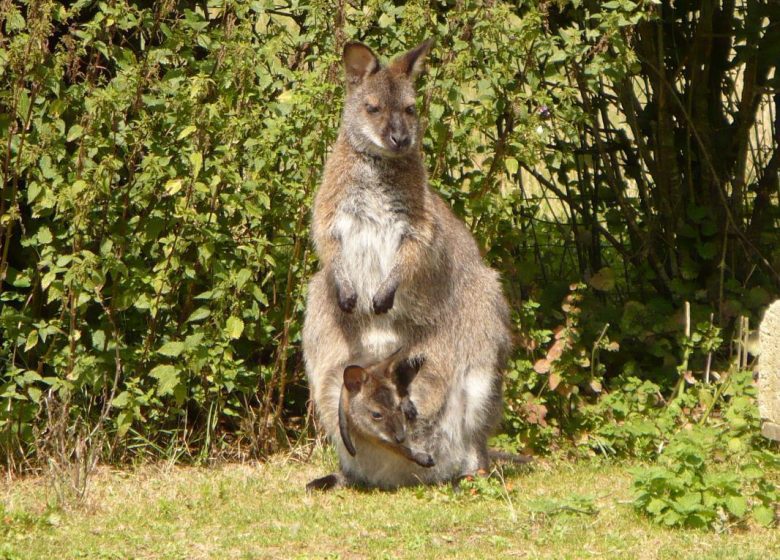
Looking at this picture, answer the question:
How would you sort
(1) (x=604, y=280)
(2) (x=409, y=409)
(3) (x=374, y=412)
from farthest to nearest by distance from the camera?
(1) (x=604, y=280), (2) (x=409, y=409), (3) (x=374, y=412)

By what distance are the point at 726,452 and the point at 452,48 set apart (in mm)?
2668

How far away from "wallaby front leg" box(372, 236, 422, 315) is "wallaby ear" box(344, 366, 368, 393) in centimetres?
34

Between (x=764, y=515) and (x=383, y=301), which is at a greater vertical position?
(x=383, y=301)

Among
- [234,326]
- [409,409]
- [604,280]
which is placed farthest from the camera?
[604,280]

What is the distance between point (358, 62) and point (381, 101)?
0.30 m

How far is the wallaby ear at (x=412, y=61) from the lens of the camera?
6867 mm

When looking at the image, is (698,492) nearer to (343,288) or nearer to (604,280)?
(343,288)

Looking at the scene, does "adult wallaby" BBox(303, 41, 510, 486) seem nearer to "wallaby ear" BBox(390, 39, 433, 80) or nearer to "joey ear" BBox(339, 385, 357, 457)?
"wallaby ear" BBox(390, 39, 433, 80)

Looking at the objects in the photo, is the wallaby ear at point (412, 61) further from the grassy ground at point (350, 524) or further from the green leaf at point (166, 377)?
the grassy ground at point (350, 524)

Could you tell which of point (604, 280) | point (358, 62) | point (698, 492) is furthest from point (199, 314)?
point (698, 492)

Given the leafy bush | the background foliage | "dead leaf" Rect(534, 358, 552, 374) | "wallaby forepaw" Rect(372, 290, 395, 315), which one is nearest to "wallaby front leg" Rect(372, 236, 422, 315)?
"wallaby forepaw" Rect(372, 290, 395, 315)

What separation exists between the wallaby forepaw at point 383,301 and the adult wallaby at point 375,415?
0.92 ft

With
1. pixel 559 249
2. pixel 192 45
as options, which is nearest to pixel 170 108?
pixel 192 45

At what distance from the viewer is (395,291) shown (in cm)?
681
